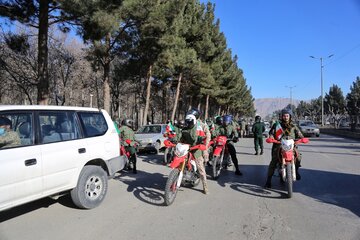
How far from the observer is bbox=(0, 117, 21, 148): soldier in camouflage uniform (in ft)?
15.1

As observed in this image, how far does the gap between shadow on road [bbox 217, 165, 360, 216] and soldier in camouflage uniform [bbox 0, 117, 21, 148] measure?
4686mm

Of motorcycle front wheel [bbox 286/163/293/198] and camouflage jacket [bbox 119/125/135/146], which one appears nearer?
motorcycle front wheel [bbox 286/163/293/198]

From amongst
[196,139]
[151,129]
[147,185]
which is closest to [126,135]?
[147,185]

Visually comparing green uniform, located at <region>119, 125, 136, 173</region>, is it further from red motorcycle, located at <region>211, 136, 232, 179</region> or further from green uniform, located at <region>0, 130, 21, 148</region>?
green uniform, located at <region>0, 130, 21, 148</region>

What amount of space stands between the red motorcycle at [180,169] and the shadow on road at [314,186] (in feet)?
4.10

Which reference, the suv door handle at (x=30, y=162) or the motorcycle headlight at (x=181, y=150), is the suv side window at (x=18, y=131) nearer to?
the suv door handle at (x=30, y=162)

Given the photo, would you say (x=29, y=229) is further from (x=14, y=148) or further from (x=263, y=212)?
(x=263, y=212)

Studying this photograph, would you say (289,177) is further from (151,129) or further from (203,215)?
(151,129)

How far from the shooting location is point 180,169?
21.1 ft

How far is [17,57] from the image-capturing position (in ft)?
98.1

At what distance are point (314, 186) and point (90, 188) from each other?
511 centimetres

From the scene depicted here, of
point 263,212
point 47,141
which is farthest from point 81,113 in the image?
point 263,212

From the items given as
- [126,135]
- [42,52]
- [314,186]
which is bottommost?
[314,186]

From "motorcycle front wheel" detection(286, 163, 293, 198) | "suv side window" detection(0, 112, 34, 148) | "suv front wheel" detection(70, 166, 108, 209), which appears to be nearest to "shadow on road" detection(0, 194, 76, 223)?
"suv front wheel" detection(70, 166, 108, 209)
